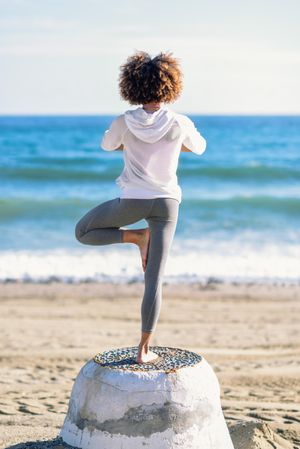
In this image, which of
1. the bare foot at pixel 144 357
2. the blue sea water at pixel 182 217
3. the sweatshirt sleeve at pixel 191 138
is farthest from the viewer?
the blue sea water at pixel 182 217

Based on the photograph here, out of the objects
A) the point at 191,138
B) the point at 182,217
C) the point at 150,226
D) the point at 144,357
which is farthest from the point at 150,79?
the point at 182,217

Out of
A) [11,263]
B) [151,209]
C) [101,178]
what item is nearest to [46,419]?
[151,209]

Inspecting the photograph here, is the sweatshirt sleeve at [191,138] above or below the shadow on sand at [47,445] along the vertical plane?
above

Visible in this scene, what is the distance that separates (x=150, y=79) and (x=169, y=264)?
962 centimetres

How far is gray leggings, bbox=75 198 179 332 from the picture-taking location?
17.0 ft

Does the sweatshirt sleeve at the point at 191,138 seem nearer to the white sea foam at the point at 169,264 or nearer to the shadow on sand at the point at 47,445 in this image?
the shadow on sand at the point at 47,445

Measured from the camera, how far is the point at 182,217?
20266 millimetres

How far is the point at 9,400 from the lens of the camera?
785 cm

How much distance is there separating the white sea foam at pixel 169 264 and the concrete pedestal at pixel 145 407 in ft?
27.0

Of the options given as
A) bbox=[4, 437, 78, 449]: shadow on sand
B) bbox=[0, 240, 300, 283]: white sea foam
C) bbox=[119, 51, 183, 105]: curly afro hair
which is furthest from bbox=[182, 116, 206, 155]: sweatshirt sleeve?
bbox=[0, 240, 300, 283]: white sea foam

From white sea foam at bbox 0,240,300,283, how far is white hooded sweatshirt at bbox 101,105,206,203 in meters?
8.40

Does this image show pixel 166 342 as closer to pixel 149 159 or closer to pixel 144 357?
pixel 144 357

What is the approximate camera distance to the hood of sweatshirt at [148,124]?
510 centimetres

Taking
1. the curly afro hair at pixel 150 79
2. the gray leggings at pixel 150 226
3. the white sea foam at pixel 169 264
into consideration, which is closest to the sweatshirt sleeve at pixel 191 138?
the curly afro hair at pixel 150 79
